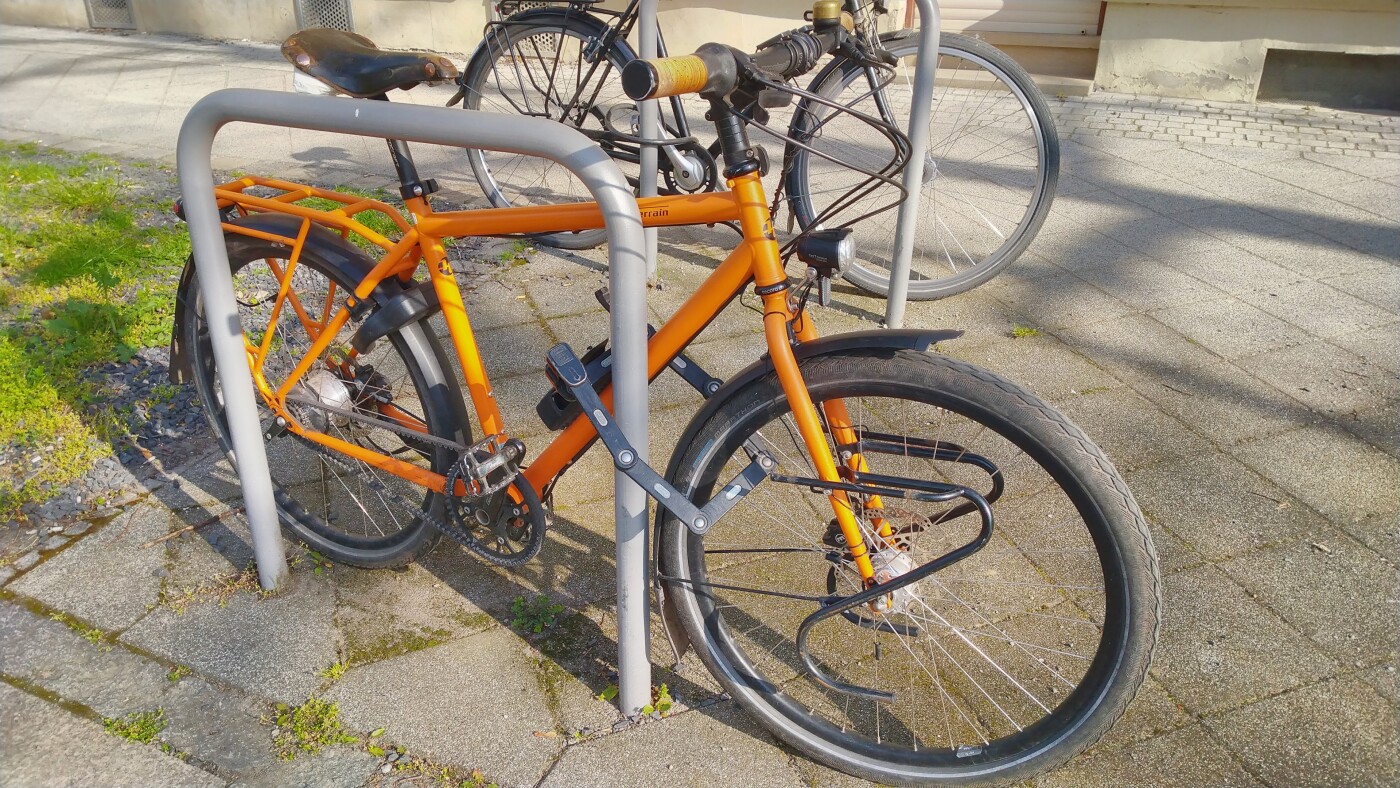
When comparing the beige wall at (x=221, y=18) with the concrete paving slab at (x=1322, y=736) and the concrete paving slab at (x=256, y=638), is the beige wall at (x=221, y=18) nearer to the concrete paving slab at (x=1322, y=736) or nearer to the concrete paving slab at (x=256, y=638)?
the concrete paving slab at (x=256, y=638)

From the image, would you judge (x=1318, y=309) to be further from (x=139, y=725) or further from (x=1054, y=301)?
(x=139, y=725)

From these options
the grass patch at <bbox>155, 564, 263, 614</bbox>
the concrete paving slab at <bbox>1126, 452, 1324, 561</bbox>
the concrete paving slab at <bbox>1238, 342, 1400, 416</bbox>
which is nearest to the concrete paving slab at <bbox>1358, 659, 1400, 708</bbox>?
the concrete paving slab at <bbox>1126, 452, 1324, 561</bbox>

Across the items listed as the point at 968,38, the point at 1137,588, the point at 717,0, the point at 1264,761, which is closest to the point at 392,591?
the point at 1137,588

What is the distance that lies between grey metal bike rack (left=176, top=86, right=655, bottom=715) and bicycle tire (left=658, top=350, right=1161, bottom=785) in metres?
0.11

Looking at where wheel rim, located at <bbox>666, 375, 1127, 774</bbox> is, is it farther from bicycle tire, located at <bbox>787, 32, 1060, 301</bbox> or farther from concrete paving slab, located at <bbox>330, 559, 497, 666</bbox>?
bicycle tire, located at <bbox>787, 32, 1060, 301</bbox>

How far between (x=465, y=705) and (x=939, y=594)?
43.4 inches

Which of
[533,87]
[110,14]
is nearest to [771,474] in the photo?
[533,87]

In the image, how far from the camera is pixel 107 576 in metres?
2.56

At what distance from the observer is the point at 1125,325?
3795mm

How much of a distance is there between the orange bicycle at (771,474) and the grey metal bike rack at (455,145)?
9cm

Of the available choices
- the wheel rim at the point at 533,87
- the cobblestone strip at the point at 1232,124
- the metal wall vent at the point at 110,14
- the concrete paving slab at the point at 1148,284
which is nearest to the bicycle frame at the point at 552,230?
the wheel rim at the point at 533,87

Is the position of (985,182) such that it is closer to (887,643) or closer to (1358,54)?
(887,643)

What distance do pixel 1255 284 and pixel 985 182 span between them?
1.27 metres

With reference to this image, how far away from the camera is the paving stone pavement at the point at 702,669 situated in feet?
6.84
